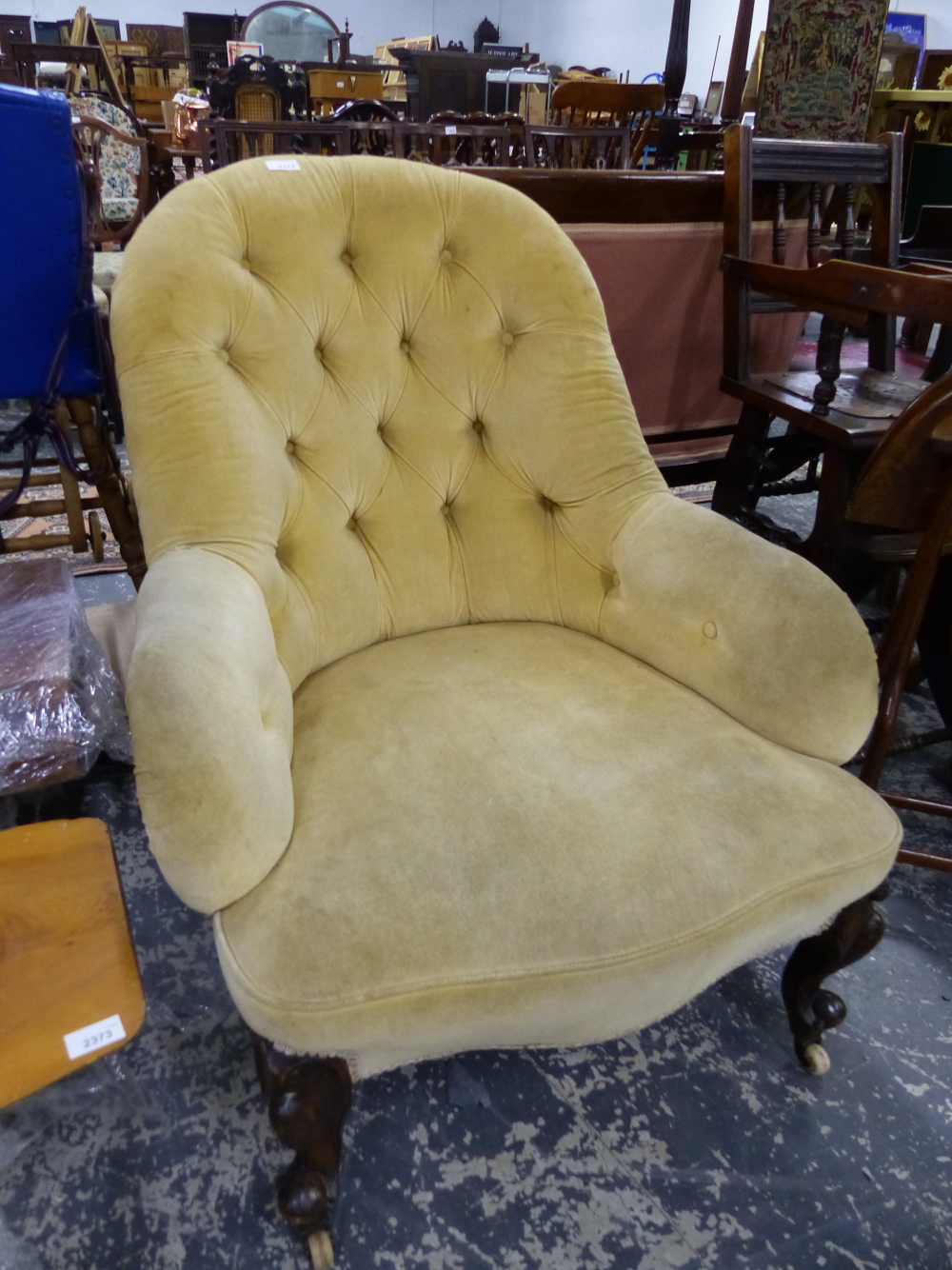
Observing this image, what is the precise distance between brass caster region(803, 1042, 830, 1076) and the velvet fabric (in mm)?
316

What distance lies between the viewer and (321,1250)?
826mm

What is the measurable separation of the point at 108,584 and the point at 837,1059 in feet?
5.78

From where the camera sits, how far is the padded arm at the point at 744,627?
0.86 m

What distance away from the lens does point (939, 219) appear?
7.94 feet

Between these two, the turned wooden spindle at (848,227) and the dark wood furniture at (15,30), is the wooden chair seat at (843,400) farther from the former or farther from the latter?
the dark wood furniture at (15,30)

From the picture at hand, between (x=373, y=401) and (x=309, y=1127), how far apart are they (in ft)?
2.70

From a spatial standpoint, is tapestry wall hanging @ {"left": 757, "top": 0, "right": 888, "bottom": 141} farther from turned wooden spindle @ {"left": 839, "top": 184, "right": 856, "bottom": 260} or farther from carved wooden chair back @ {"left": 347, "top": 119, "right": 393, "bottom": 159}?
carved wooden chair back @ {"left": 347, "top": 119, "right": 393, "bottom": 159}

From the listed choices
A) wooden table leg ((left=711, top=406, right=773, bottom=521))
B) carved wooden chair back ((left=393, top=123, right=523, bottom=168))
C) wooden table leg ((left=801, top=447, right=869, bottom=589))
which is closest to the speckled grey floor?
wooden table leg ((left=801, top=447, right=869, bottom=589))

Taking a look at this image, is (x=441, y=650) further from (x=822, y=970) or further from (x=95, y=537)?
(x=95, y=537)

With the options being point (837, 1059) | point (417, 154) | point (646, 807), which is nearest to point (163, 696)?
point (646, 807)

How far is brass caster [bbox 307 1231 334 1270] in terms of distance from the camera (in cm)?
82

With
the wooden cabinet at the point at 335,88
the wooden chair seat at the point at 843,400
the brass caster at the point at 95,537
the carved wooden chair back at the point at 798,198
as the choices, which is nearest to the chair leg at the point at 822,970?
the wooden chair seat at the point at 843,400

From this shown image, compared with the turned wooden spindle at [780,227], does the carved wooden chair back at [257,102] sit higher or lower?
higher

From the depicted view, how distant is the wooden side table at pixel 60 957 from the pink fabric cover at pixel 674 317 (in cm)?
147
